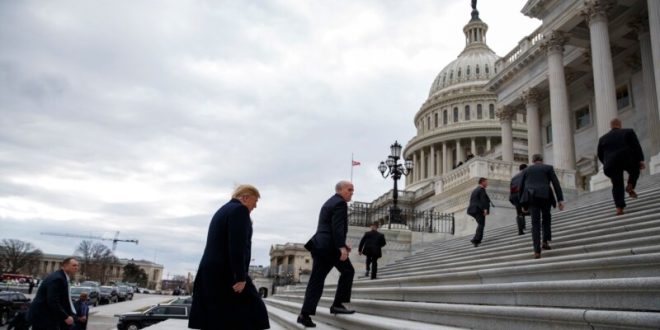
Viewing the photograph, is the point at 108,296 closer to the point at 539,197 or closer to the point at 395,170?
the point at 395,170

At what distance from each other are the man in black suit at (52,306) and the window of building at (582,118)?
29.0m

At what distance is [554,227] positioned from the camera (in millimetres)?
11203

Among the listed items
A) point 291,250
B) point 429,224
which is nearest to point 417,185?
point 291,250

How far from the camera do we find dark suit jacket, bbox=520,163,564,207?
824 cm

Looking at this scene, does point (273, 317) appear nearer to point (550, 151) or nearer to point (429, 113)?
point (550, 151)

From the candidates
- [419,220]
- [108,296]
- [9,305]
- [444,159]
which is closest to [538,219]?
[419,220]

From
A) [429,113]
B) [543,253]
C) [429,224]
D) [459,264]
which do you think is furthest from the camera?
[429,113]

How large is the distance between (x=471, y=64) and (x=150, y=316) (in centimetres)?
8278

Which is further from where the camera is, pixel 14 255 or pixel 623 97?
pixel 14 255

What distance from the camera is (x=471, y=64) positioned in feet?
296

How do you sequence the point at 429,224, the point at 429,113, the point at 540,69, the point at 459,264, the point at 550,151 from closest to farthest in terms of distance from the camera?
the point at 459,264 < the point at 429,224 < the point at 540,69 < the point at 550,151 < the point at 429,113

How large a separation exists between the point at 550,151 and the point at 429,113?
60193mm

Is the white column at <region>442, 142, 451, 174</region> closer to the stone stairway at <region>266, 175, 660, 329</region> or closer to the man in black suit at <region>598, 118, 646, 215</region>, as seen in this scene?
the stone stairway at <region>266, 175, 660, 329</region>

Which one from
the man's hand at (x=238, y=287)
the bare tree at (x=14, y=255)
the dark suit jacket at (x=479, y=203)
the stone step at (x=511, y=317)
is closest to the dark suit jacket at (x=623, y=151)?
the dark suit jacket at (x=479, y=203)
